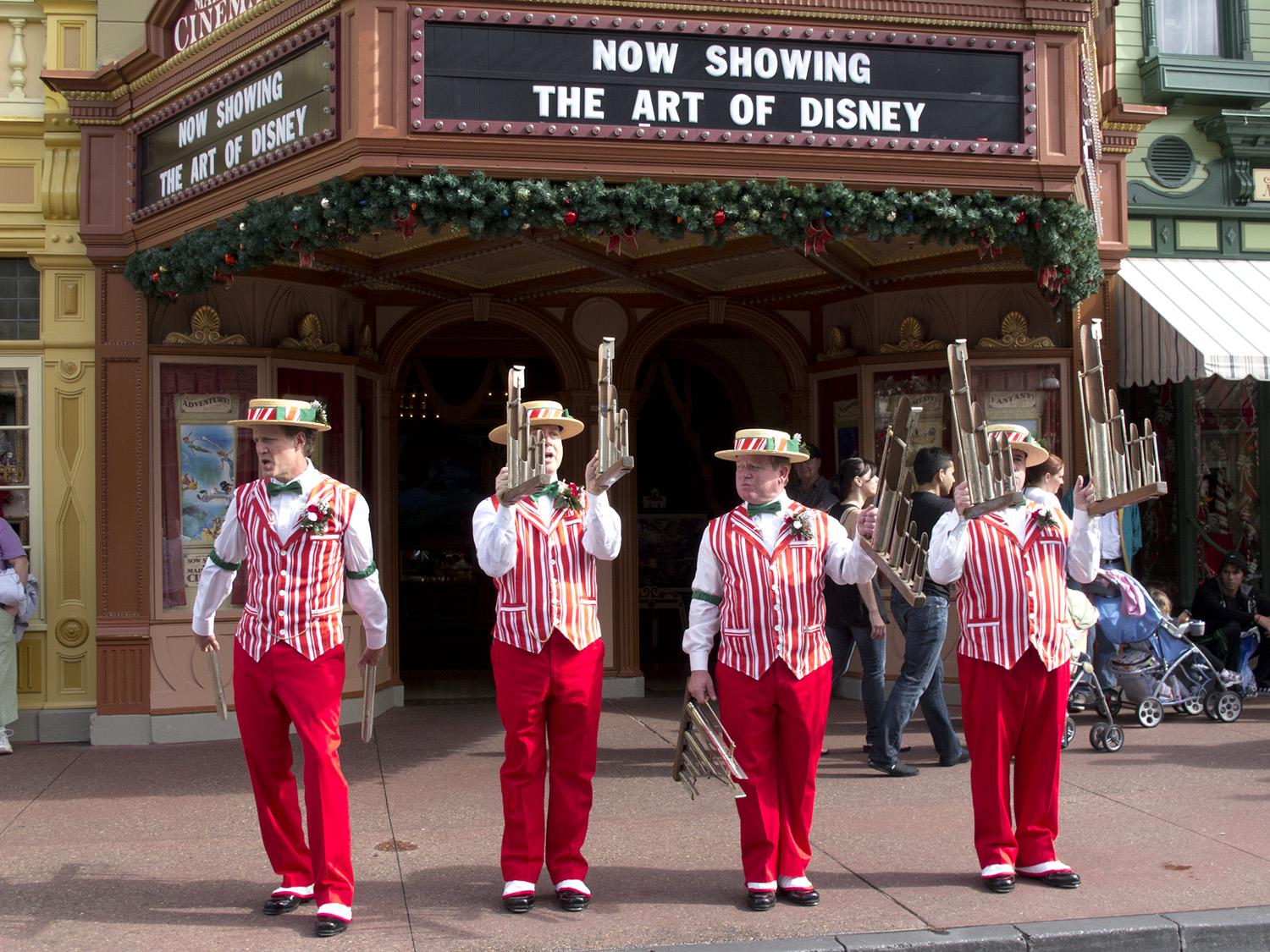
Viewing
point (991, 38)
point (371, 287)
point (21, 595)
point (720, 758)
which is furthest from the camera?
point (371, 287)

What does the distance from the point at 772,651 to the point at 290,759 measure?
1932 millimetres

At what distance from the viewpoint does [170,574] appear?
26.5ft

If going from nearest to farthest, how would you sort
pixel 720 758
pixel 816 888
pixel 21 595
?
pixel 720 758 < pixel 816 888 < pixel 21 595

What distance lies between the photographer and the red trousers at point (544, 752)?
15.2ft

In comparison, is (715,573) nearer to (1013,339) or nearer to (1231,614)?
(1013,339)

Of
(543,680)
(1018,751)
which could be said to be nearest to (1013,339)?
(1018,751)

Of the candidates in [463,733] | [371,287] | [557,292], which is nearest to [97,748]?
[463,733]

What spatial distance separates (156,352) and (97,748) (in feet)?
8.66

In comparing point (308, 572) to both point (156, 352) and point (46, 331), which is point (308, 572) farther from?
point (46, 331)

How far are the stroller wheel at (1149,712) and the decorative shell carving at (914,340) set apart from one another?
2803mm

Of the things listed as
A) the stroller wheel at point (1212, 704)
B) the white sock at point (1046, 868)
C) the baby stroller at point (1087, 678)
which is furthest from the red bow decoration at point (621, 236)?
the stroller wheel at point (1212, 704)

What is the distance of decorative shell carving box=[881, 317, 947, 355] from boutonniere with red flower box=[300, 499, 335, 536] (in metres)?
5.32

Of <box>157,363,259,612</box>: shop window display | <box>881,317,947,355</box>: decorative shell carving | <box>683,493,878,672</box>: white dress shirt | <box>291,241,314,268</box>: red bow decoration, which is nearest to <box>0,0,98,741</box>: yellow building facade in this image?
<box>157,363,259,612</box>: shop window display

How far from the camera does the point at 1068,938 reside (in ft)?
13.9
